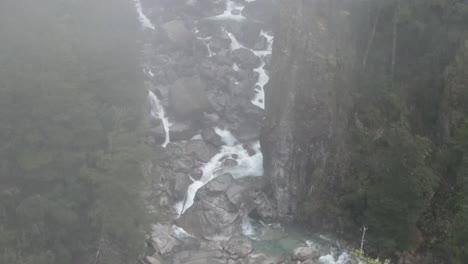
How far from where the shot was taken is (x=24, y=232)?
79.8 ft

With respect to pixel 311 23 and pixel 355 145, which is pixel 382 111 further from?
pixel 311 23

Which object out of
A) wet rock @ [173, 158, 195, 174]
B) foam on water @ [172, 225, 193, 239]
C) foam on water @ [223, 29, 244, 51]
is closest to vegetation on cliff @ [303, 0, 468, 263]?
foam on water @ [172, 225, 193, 239]

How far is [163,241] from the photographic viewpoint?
31.0 m

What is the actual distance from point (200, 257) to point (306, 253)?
6.73m

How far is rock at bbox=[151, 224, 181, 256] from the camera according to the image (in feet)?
100

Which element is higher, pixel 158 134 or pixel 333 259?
pixel 158 134

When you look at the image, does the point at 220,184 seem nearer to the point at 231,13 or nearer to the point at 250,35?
the point at 250,35

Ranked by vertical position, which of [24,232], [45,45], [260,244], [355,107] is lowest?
[260,244]

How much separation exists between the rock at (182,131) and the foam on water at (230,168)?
2166 millimetres

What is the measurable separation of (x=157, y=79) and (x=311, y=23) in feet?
48.7

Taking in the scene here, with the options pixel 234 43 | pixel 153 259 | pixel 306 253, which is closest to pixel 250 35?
pixel 234 43

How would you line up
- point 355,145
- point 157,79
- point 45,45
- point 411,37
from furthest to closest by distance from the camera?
1. point 157,79
2. point 411,37
3. point 355,145
4. point 45,45

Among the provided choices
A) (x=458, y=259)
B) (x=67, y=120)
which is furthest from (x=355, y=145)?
(x=67, y=120)

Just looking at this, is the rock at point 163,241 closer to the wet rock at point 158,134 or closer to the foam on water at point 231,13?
the wet rock at point 158,134
